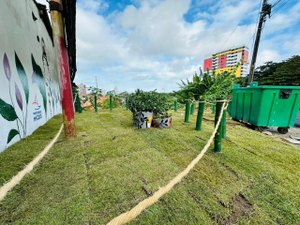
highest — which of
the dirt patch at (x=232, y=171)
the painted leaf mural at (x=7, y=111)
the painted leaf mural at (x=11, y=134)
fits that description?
the painted leaf mural at (x=7, y=111)

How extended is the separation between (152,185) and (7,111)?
224 cm

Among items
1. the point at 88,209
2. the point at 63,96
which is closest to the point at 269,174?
the point at 88,209

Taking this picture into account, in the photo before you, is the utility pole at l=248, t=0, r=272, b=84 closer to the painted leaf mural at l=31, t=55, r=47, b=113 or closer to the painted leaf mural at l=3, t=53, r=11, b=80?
the painted leaf mural at l=31, t=55, r=47, b=113

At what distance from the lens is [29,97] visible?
9.37 feet

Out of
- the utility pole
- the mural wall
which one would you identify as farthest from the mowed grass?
the utility pole

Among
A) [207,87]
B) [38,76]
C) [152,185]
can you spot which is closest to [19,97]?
[38,76]

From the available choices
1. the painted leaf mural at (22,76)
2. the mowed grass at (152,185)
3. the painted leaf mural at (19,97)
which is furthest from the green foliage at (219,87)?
the painted leaf mural at (19,97)

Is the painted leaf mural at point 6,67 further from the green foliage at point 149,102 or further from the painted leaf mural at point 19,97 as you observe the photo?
the green foliage at point 149,102

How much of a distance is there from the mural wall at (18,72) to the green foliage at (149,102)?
207 cm

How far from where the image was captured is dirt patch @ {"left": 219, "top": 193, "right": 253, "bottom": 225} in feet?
3.31

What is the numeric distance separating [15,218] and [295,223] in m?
1.88

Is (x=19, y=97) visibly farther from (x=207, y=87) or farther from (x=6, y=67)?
(x=207, y=87)

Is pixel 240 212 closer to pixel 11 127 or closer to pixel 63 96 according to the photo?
pixel 63 96

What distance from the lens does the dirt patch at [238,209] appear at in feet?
3.31
